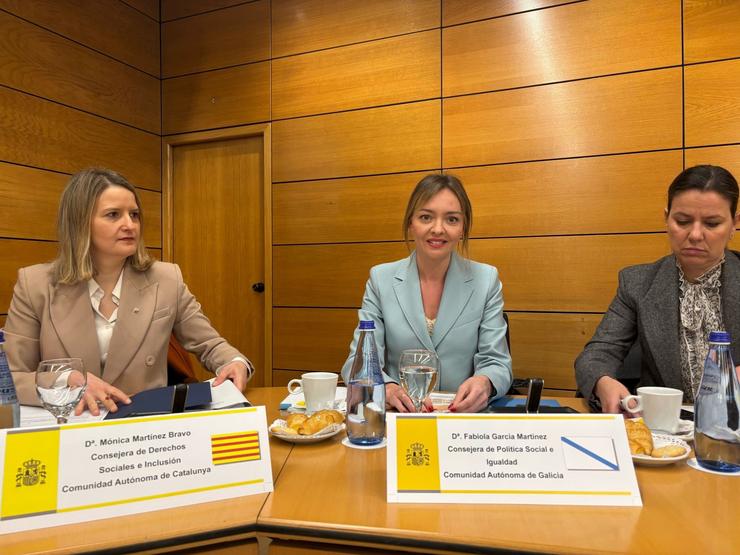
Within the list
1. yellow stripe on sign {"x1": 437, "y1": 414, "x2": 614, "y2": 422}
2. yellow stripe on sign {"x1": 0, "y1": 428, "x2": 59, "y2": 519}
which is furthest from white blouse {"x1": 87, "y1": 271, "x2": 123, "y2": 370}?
yellow stripe on sign {"x1": 437, "y1": 414, "x2": 614, "y2": 422}

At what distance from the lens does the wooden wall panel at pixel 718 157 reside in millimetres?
2779

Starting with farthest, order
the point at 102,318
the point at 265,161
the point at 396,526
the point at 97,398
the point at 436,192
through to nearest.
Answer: the point at 265,161, the point at 436,192, the point at 102,318, the point at 97,398, the point at 396,526

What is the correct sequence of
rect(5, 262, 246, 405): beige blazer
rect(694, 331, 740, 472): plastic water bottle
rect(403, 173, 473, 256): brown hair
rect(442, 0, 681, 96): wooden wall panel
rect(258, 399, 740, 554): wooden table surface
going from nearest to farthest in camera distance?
rect(258, 399, 740, 554): wooden table surface, rect(694, 331, 740, 472): plastic water bottle, rect(5, 262, 246, 405): beige blazer, rect(403, 173, 473, 256): brown hair, rect(442, 0, 681, 96): wooden wall panel

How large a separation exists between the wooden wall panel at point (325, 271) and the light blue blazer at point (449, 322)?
59.3 inches

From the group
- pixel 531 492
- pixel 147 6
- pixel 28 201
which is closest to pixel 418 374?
pixel 531 492

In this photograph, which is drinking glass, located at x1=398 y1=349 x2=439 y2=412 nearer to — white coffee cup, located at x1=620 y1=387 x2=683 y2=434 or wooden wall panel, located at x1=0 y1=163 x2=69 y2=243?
white coffee cup, located at x1=620 y1=387 x2=683 y2=434

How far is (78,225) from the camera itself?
191 centimetres

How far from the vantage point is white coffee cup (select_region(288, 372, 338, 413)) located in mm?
1331

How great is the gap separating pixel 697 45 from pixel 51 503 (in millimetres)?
3497

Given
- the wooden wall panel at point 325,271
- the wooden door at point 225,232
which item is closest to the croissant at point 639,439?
the wooden wall panel at point 325,271

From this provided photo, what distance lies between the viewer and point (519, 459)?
0.93 metres

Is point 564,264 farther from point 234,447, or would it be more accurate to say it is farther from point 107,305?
point 234,447

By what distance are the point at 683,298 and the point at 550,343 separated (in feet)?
4.68

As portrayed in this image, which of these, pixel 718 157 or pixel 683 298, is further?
pixel 718 157
